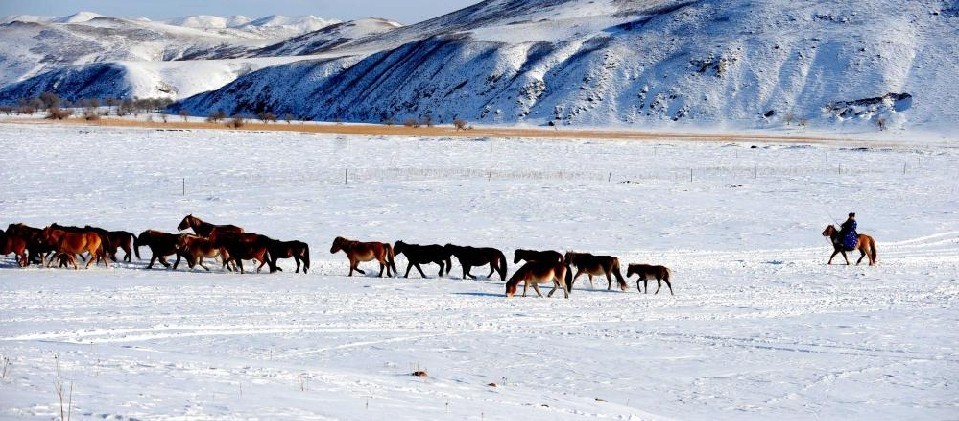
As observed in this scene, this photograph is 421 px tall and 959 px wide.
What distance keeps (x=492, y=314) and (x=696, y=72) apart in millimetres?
133335

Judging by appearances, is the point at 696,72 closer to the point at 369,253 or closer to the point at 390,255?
the point at 390,255

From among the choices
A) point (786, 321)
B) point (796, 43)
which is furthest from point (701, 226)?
point (796, 43)

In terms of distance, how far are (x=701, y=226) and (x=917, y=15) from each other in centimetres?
13852

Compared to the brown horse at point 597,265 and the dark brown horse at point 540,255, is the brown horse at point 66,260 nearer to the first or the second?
the dark brown horse at point 540,255

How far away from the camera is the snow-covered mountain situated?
431ft

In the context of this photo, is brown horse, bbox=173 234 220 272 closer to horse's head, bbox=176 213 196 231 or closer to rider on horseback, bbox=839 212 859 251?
horse's head, bbox=176 213 196 231

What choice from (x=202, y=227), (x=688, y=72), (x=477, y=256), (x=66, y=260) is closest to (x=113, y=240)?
(x=66, y=260)

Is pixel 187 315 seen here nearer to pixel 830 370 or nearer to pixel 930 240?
pixel 830 370

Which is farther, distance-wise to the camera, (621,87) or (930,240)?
(621,87)

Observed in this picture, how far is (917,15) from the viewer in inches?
6009

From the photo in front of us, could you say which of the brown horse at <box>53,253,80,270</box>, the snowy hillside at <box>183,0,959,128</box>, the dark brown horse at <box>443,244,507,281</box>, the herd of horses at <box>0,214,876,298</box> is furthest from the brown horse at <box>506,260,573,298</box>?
the snowy hillside at <box>183,0,959,128</box>

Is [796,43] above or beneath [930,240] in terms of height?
above

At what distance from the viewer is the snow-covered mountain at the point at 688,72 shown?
13125 centimetres

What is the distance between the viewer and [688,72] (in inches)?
5704
